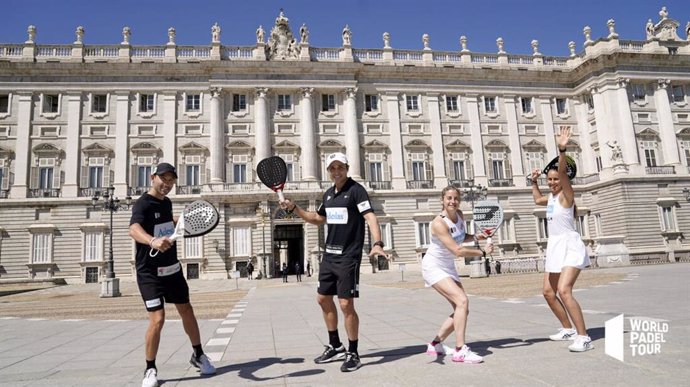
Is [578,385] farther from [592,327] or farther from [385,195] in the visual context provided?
[385,195]

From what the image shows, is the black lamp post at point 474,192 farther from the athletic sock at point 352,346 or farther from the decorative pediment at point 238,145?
the athletic sock at point 352,346

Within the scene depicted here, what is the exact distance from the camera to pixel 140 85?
3538cm

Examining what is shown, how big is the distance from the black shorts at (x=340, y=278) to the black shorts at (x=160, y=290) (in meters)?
1.57

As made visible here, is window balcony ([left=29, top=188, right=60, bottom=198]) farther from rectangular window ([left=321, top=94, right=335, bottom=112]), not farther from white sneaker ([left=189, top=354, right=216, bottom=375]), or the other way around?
white sneaker ([left=189, top=354, right=216, bottom=375])

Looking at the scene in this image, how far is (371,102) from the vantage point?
1517 inches

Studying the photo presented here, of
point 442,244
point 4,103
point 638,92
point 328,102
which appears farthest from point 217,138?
point 638,92

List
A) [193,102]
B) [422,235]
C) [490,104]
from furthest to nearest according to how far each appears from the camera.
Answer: [490,104]
[422,235]
[193,102]

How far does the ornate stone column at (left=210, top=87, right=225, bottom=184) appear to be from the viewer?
3469 centimetres

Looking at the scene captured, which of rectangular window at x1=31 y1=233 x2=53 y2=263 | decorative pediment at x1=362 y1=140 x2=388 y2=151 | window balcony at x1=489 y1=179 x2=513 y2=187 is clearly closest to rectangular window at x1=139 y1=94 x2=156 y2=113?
rectangular window at x1=31 y1=233 x2=53 y2=263

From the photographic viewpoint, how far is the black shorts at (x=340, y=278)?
505 cm

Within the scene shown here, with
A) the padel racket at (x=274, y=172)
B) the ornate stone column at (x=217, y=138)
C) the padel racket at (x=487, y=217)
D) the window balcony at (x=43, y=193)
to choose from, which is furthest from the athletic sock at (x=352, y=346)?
the window balcony at (x=43, y=193)

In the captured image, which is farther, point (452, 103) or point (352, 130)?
point (452, 103)

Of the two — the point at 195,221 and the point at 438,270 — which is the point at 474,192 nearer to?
the point at 438,270

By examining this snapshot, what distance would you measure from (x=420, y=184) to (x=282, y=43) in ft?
54.6
